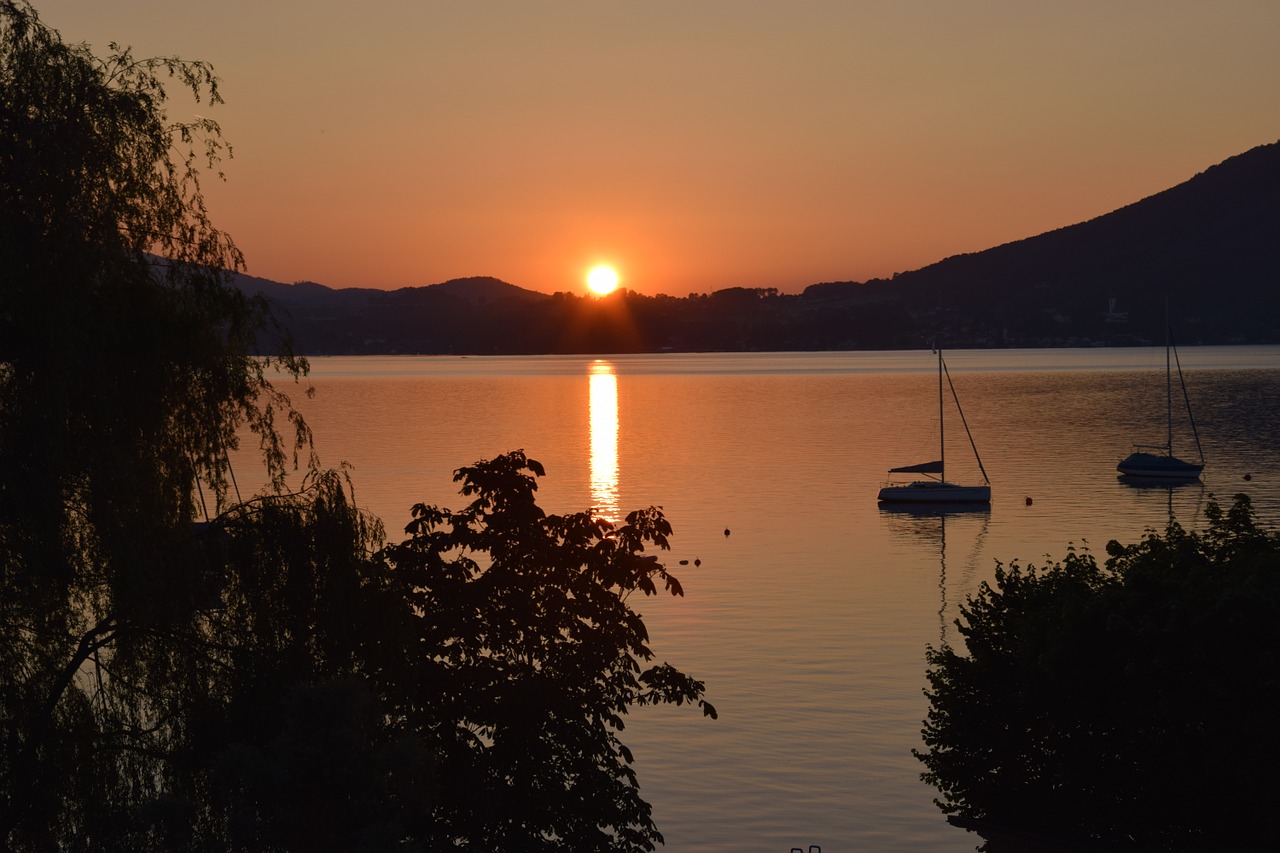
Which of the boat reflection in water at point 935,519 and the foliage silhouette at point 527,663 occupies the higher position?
the foliage silhouette at point 527,663

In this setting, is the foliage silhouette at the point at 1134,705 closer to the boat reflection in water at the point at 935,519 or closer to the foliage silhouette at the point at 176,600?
the foliage silhouette at the point at 176,600

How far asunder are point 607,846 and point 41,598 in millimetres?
9899

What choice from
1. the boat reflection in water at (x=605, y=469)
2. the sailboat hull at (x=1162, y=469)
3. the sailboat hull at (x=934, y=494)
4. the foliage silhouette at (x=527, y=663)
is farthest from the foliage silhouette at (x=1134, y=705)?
the sailboat hull at (x=1162, y=469)

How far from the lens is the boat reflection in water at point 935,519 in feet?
277

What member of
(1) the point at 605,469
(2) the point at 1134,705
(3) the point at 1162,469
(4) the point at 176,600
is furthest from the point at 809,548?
(4) the point at 176,600

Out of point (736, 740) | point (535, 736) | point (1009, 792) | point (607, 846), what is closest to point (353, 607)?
point (535, 736)

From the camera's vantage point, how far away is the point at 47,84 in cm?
1988

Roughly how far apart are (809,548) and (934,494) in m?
22.6

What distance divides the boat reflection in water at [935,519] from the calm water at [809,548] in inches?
13.6

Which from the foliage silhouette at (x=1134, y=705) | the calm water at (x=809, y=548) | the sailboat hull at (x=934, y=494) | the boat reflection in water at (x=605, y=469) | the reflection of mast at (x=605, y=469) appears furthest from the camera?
the reflection of mast at (x=605, y=469)

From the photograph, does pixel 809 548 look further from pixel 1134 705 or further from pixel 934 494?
pixel 1134 705

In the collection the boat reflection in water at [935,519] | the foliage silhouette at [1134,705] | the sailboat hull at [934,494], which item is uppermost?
the foliage silhouette at [1134,705]

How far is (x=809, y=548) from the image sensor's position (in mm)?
82438

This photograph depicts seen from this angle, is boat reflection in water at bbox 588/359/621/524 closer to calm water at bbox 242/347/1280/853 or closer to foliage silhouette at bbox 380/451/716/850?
calm water at bbox 242/347/1280/853
